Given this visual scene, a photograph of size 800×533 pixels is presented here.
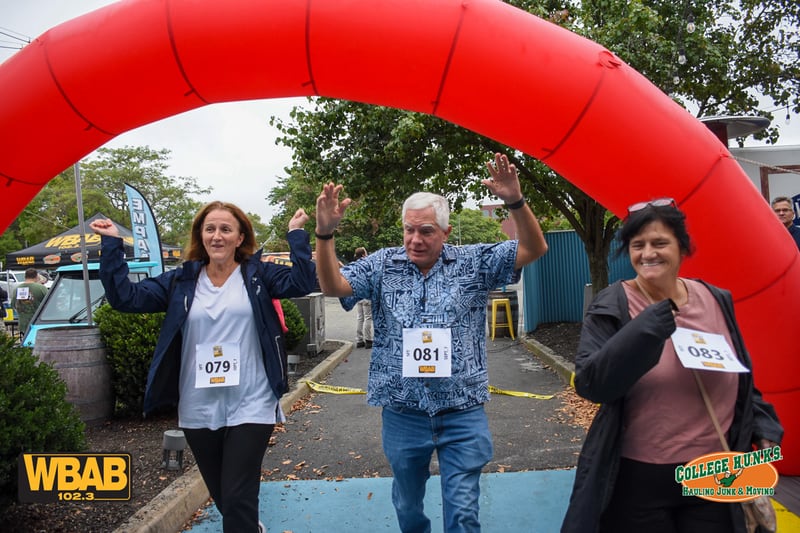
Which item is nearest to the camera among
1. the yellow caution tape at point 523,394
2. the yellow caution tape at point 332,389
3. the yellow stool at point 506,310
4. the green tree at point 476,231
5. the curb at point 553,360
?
the yellow caution tape at point 523,394

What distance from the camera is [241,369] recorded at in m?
2.96

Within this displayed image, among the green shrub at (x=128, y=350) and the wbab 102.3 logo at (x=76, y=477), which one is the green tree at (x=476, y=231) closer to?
the green shrub at (x=128, y=350)

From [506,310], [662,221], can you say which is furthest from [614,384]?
[506,310]

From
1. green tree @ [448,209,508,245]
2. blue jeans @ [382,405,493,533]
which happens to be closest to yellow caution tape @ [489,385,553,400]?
blue jeans @ [382,405,493,533]

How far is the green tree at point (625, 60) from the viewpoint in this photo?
8312 millimetres

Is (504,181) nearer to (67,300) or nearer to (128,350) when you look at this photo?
(128,350)

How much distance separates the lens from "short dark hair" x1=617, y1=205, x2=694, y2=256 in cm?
217

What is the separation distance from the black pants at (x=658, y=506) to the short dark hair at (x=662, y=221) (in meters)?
0.81

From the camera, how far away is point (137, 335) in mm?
5898

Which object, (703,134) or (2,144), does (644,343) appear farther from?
(2,144)

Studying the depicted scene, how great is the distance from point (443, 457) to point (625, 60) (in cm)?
710

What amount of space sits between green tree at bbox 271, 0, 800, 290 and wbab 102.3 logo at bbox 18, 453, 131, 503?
635 cm

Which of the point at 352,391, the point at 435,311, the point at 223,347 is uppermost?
the point at 435,311

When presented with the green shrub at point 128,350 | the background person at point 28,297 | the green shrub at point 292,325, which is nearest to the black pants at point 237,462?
the green shrub at point 128,350
